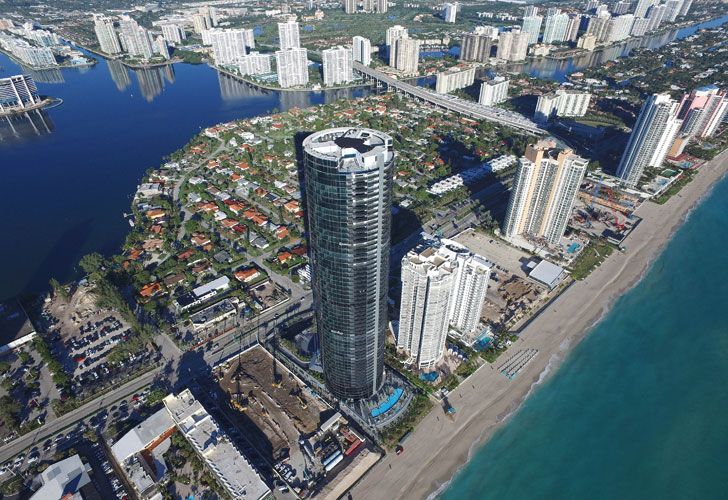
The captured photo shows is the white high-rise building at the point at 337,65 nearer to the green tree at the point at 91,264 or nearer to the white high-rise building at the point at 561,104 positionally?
the white high-rise building at the point at 561,104

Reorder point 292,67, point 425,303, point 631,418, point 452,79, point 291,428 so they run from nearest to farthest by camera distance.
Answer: point 425,303 < point 291,428 < point 631,418 < point 452,79 < point 292,67

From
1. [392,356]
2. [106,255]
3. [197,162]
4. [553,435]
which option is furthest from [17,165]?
[553,435]

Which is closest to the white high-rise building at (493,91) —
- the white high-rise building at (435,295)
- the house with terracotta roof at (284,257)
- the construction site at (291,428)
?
the house with terracotta roof at (284,257)

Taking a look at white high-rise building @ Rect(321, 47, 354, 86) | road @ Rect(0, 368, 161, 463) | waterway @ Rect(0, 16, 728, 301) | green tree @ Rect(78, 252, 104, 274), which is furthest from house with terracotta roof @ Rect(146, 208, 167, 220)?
white high-rise building @ Rect(321, 47, 354, 86)

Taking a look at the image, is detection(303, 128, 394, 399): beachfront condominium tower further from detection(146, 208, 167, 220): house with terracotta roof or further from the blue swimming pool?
detection(146, 208, 167, 220): house with terracotta roof

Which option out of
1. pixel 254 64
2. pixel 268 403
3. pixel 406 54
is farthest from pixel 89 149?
pixel 406 54

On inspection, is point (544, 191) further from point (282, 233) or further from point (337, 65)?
point (337, 65)
